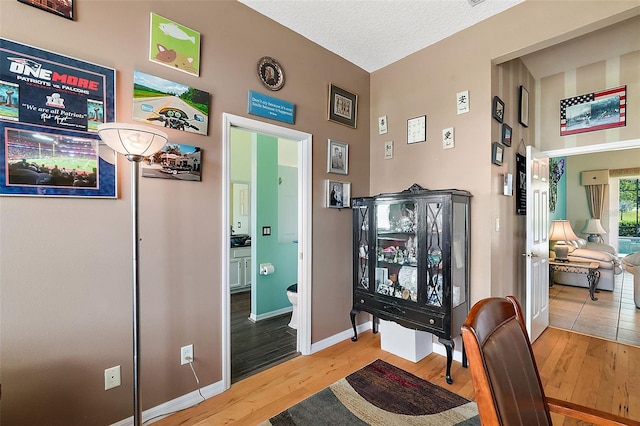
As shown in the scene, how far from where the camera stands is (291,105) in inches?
102

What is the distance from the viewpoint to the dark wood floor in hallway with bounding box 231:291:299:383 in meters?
2.52

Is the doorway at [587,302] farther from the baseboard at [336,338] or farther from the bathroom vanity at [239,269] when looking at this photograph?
the bathroom vanity at [239,269]

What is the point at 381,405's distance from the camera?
6.68 feet

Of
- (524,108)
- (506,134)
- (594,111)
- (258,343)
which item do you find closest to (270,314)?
(258,343)

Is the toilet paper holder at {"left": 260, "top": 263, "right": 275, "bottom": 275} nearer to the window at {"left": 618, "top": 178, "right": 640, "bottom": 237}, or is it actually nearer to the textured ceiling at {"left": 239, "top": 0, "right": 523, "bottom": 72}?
the textured ceiling at {"left": 239, "top": 0, "right": 523, "bottom": 72}

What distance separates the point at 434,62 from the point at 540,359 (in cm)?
298

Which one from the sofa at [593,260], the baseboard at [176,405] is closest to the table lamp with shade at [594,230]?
the sofa at [593,260]

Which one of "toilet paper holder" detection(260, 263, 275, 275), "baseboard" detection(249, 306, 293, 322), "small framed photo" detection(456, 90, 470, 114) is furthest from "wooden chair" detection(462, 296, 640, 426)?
"baseboard" detection(249, 306, 293, 322)

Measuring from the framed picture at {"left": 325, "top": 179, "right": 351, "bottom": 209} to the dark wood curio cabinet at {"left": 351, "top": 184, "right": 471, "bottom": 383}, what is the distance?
0.13m

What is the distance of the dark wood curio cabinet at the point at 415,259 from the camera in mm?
2334

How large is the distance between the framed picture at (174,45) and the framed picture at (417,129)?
2.05m

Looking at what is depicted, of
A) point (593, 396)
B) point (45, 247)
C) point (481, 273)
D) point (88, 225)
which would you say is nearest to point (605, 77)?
point (481, 273)

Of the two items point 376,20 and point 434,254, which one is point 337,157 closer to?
point 376,20

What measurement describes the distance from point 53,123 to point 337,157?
2175mm
